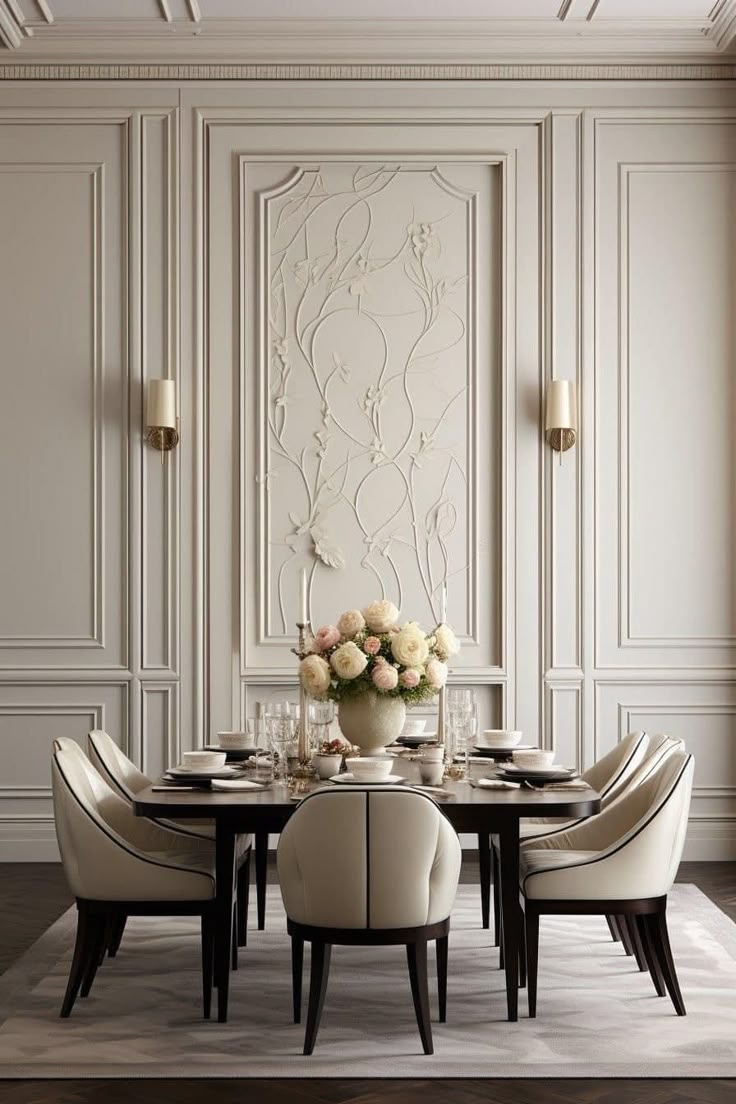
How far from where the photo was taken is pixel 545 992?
149 inches

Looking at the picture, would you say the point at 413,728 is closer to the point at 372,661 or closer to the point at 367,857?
the point at 372,661

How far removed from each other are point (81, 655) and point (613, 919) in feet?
9.06

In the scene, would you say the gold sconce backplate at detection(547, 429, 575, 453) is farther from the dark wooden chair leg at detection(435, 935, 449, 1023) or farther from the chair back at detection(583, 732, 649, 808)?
the dark wooden chair leg at detection(435, 935, 449, 1023)

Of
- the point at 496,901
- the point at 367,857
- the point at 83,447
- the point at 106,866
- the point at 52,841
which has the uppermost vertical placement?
the point at 83,447

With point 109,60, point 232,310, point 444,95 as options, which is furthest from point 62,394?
point 444,95

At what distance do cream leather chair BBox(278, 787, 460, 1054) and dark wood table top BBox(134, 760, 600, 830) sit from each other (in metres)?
0.21

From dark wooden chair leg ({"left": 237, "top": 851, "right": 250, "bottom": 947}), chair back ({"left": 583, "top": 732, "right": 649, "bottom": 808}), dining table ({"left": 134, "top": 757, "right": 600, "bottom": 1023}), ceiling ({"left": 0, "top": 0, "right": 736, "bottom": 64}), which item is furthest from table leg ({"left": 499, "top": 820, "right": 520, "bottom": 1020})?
ceiling ({"left": 0, "top": 0, "right": 736, "bottom": 64})

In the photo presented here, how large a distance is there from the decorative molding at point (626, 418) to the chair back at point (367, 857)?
9.29 feet

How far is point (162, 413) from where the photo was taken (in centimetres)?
566

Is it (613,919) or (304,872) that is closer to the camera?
(304,872)

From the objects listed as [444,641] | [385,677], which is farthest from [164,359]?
[385,677]

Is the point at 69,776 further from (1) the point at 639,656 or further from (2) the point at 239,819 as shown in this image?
(1) the point at 639,656

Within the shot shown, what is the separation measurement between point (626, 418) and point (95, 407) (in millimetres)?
2507

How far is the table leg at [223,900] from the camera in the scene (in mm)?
3451
